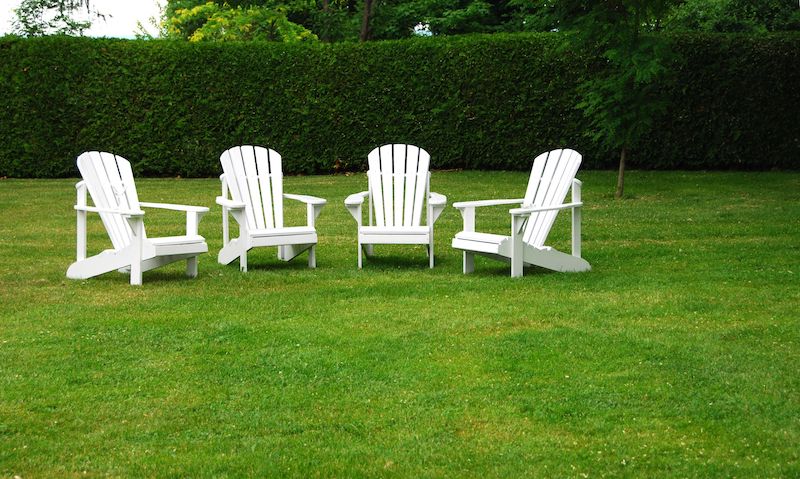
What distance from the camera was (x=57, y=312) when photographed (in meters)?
6.58

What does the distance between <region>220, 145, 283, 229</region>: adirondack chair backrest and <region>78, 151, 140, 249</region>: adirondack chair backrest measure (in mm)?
890

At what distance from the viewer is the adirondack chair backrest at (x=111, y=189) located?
786 centimetres

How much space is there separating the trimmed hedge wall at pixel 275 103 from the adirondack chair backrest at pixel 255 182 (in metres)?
7.87

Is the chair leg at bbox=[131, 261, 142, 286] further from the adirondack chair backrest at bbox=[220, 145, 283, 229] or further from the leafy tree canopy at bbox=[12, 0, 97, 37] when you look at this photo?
the leafy tree canopy at bbox=[12, 0, 97, 37]

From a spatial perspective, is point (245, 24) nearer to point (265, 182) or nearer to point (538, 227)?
point (265, 182)

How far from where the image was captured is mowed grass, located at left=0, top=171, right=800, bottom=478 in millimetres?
3986

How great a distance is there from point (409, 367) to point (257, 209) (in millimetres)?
3909

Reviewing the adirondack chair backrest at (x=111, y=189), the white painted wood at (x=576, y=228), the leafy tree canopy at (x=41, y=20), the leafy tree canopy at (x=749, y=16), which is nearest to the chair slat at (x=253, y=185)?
the adirondack chair backrest at (x=111, y=189)

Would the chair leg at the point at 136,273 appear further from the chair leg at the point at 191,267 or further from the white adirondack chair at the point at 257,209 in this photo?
the white adirondack chair at the point at 257,209

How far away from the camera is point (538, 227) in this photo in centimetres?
820

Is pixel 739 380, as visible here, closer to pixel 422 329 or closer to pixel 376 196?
pixel 422 329

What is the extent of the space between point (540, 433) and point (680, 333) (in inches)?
73.8

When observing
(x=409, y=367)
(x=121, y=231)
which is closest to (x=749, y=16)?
(x=121, y=231)

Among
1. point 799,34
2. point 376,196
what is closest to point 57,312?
point 376,196
